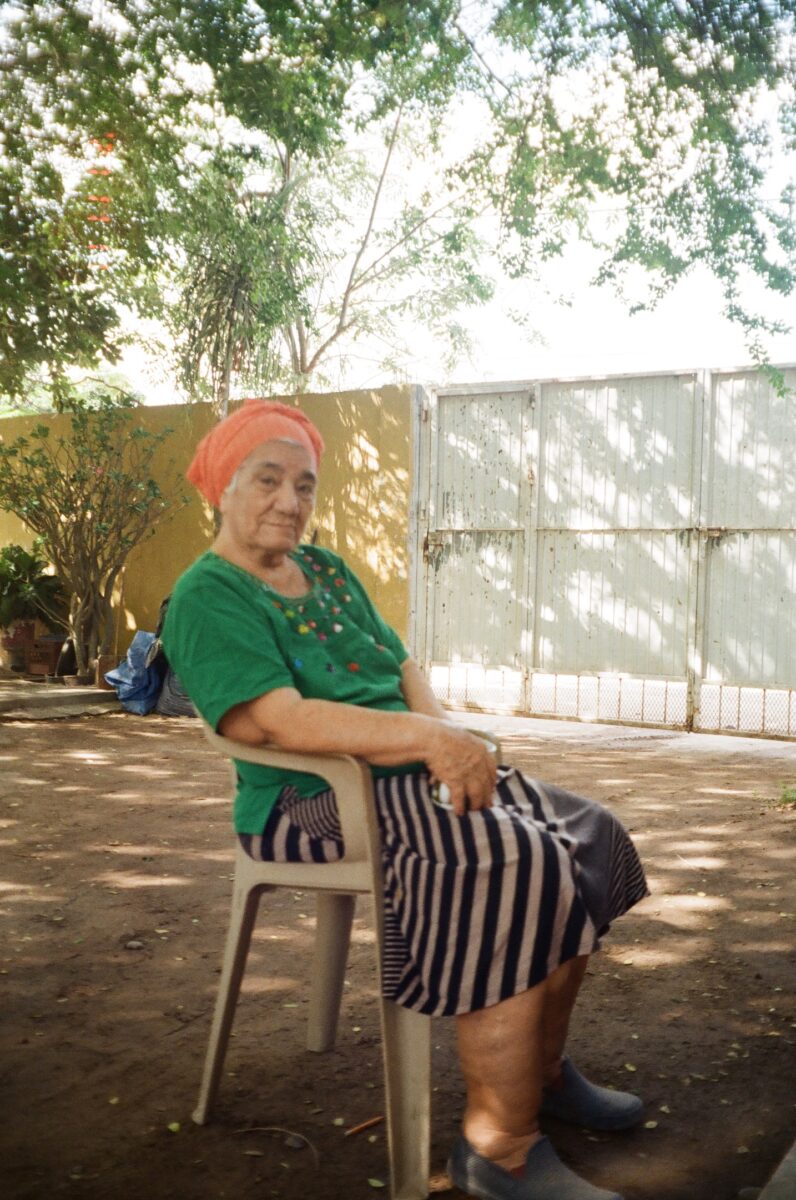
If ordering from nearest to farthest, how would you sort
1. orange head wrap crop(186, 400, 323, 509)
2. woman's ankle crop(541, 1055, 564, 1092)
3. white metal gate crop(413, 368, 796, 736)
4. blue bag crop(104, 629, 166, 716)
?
woman's ankle crop(541, 1055, 564, 1092), orange head wrap crop(186, 400, 323, 509), white metal gate crop(413, 368, 796, 736), blue bag crop(104, 629, 166, 716)

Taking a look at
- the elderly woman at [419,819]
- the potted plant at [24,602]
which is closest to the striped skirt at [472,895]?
the elderly woman at [419,819]

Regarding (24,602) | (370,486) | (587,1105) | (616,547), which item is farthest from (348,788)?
(24,602)

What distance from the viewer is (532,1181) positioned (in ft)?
6.29

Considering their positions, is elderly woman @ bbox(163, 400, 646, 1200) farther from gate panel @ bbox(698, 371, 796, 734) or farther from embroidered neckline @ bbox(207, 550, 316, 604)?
gate panel @ bbox(698, 371, 796, 734)

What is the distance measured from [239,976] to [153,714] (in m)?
7.05

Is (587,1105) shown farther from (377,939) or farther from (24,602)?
(24,602)

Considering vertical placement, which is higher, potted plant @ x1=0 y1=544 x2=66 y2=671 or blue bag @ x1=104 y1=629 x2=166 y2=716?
potted plant @ x1=0 y1=544 x2=66 y2=671

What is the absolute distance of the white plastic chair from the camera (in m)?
1.96

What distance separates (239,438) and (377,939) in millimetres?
1020

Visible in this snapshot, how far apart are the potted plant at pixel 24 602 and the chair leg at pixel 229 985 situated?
8.90 m

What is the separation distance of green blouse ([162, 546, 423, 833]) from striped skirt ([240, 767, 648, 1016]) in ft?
0.56

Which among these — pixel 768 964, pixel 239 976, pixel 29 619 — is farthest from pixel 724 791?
pixel 29 619

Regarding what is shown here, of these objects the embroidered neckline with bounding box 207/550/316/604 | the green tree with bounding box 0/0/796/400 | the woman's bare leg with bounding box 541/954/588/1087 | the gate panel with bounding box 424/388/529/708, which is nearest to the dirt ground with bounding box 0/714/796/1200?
the woman's bare leg with bounding box 541/954/588/1087

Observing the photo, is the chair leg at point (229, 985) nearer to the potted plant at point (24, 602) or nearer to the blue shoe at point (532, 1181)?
the blue shoe at point (532, 1181)
